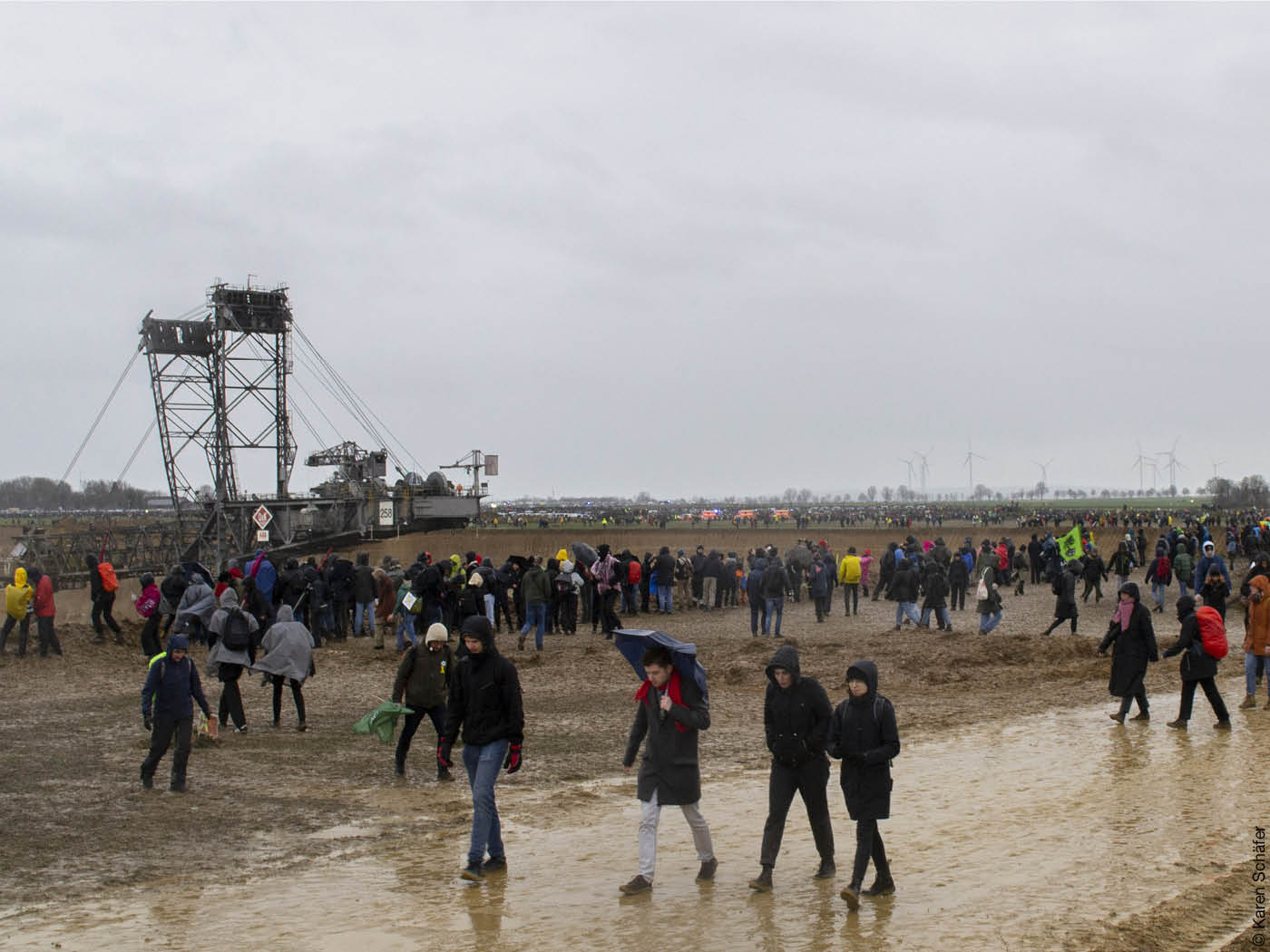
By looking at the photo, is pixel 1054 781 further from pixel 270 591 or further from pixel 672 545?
pixel 672 545

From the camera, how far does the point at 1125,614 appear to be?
12703mm

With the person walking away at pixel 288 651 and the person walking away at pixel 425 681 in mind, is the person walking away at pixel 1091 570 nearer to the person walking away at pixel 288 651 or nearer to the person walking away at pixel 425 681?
the person walking away at pixel 288 651

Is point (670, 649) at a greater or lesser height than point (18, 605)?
greater

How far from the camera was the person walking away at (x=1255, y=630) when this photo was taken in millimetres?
13094

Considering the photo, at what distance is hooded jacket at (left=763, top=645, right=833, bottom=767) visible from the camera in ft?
24.1

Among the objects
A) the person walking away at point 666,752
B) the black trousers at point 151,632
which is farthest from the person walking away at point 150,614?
the person walking away at point 666,752

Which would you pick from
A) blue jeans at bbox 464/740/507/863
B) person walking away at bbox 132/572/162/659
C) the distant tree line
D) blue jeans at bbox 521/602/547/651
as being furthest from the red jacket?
the distant tree line

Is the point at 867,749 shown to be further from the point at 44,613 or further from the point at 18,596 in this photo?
the point at 18,596

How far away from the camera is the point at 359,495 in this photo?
42.0 meters

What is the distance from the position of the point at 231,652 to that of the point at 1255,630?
1136cm

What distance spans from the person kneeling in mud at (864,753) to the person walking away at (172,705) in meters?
5.80

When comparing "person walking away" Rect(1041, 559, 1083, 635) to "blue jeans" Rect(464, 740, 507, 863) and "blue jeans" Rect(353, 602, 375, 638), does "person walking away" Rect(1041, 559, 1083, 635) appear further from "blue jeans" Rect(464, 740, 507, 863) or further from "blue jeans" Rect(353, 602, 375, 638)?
"blue jeans" Rect(464, 740, 507, 863)

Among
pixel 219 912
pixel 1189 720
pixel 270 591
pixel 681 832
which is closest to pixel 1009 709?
pixel 1189 720

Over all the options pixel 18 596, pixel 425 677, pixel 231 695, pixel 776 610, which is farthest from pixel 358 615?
pixel 425 677
